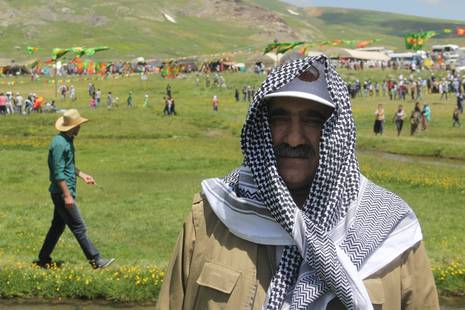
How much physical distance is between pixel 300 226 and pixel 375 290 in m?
0.45

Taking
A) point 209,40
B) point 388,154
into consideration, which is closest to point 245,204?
point 388,154

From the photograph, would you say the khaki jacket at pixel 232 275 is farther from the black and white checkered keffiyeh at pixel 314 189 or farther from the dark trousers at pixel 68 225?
the dark trousers at pixel 68 225

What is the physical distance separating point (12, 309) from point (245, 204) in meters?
6.17

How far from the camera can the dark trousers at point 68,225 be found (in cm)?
932

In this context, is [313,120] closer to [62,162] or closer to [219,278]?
[219,278]

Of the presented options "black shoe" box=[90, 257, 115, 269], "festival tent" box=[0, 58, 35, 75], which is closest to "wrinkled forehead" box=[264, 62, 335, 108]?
"black shoe" box=[90, 257, 115, 269]

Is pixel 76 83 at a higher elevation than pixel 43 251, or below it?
below

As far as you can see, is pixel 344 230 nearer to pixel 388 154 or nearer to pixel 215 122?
pixel 388 154

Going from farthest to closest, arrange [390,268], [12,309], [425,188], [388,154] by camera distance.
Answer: [388,154] → [425,188] → [12,309] → [390,268]

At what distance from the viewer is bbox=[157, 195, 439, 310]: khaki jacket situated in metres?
2.94

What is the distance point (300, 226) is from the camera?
293 cm

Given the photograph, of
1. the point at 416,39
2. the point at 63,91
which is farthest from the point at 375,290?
the point at 416,39

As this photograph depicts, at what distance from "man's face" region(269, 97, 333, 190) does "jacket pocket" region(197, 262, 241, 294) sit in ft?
1.69

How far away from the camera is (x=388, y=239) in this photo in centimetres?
307
